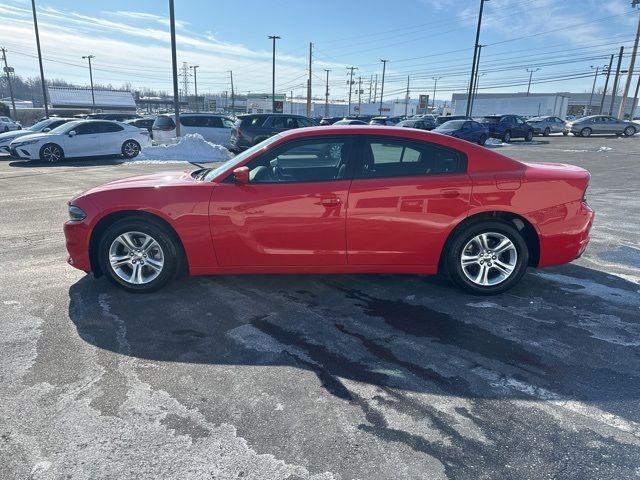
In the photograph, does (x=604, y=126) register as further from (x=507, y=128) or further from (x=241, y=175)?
(x=241, y=175)

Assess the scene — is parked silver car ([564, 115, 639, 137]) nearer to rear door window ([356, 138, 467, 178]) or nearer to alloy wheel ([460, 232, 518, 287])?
alloy wheel ([460, 232, 518, 287])

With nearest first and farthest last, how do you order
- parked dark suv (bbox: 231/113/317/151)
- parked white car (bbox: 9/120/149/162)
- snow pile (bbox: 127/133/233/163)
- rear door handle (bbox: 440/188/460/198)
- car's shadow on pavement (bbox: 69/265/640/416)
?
car's shadow on pavement (bbox: 69/265/640/416) < rear door handle (bbox: 440/188/460/198) < parked white car (bbox: 9/120/149/162) < snow pile (bbox: 127/133/233/163) < parked dark suv (bbox: 231/113/317/151)

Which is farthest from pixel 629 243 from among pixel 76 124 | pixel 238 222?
pixel 76 124

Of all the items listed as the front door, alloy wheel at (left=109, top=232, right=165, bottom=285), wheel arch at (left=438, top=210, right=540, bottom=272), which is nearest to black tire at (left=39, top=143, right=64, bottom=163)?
alloy wheel at (left=109, top=232, right=165, bottom=285)

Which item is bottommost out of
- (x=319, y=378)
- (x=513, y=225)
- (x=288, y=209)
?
(x=319, y=378)

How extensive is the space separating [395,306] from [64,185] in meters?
9.76

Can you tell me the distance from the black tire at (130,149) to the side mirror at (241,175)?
1507 cm

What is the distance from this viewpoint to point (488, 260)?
13.9 feet

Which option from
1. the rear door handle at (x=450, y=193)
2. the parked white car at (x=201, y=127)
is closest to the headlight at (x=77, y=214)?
the rear door handle at (x=450, y=193)

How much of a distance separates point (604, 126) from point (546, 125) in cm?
426

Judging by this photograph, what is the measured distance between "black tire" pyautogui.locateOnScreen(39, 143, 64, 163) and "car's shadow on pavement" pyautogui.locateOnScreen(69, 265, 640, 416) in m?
13.1

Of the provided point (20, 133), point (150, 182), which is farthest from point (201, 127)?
point (150, 182)

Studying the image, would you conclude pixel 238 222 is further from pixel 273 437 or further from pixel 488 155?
pixel 488 155

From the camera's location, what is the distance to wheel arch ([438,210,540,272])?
13.6 feet
